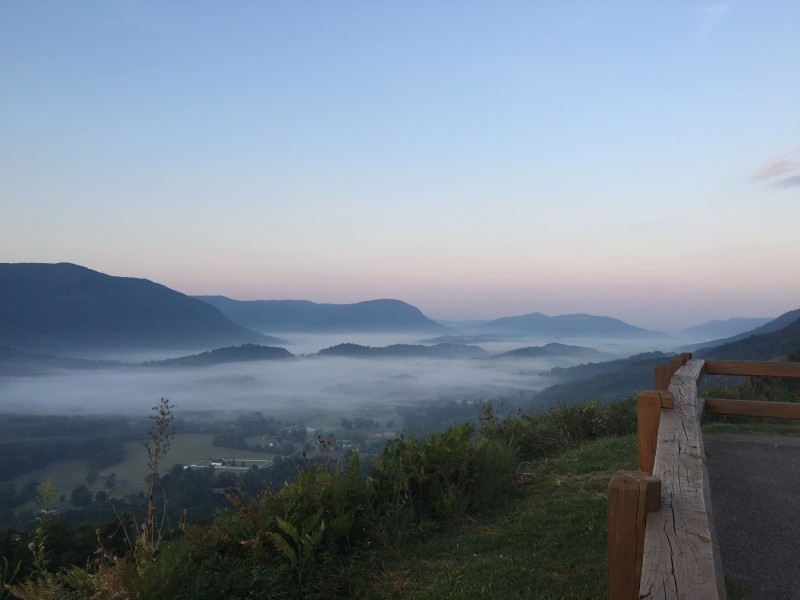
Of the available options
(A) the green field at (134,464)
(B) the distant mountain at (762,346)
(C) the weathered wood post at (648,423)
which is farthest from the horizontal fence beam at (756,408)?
(A) the green field at (134,464)

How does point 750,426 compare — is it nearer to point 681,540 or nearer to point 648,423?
point 648,423

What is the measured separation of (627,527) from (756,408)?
5.97 m

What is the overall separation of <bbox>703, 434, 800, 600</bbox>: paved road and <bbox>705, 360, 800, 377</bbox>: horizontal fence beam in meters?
1.07

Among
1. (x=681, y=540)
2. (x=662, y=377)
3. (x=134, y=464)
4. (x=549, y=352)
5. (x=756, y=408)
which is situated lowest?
(x=134, y=464)

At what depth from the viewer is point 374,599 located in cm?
448

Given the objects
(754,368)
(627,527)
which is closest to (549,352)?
(754,368)

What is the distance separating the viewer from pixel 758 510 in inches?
203

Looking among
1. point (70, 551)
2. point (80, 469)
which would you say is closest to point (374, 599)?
point (70, 551)

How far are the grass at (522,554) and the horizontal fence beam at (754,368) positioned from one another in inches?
68.4

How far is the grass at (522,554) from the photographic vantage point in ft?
14.1

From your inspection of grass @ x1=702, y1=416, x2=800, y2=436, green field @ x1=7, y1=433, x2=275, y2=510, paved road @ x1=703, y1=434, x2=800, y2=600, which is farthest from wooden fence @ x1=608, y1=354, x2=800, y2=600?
green field @ x1=7, y1=433, x2=275, y2=510

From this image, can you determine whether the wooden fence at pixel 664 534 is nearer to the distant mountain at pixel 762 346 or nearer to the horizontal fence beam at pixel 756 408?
the horizontal fence beam at pixel 756 408

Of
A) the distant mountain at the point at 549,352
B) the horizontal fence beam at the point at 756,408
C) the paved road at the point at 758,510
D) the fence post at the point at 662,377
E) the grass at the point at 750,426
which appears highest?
the fence post at the point at 662,377

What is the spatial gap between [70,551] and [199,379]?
180998 millimetres
